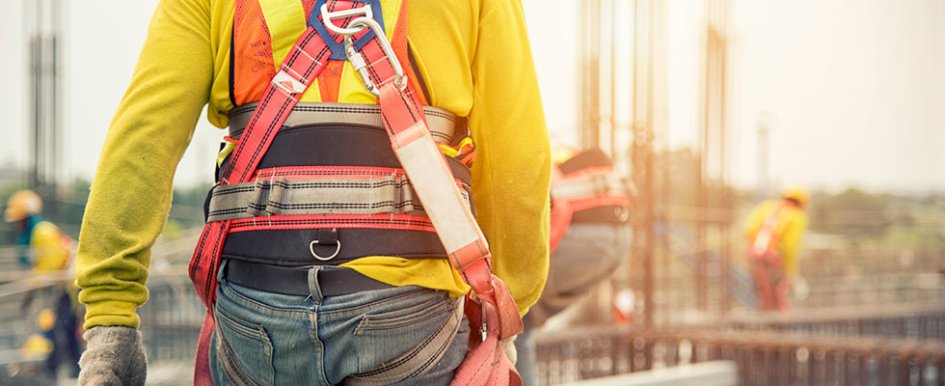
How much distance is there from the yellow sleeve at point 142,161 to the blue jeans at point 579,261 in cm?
171

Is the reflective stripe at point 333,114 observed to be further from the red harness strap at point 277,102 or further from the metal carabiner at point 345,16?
the metal carabiner at point 345,16

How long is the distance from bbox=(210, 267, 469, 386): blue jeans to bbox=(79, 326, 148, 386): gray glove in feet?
0.62

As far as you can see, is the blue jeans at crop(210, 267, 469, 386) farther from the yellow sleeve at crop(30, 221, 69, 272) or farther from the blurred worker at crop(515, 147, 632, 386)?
the yellow sleeve at crop(30, 221, 69, 272)

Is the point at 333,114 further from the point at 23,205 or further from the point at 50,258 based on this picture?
the point at 23,205

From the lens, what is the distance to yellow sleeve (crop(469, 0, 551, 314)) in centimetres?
190

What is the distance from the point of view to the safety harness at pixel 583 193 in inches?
129

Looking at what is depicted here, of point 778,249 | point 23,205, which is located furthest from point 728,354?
point 778,249

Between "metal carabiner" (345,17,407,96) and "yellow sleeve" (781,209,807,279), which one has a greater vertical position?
"metal carabiner" (345,17,407,96)

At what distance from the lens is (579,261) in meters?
3.35

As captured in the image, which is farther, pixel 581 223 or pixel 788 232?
pixel 788 232

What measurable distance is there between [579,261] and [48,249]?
26.4ft

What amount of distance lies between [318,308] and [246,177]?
1.01 ft

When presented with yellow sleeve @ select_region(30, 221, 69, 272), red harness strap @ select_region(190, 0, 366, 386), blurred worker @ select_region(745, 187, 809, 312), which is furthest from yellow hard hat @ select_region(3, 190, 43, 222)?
blurred worker @ select_region(745, 187, 809, 312)

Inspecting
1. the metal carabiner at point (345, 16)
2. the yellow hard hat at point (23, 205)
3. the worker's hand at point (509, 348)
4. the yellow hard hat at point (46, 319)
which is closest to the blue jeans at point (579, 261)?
the worker's hand at point (509, 348)
